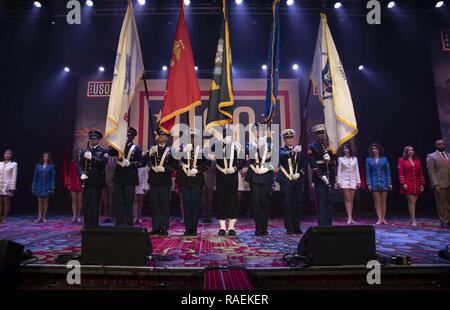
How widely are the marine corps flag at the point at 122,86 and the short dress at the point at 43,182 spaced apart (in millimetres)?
4688

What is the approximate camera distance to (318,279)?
114 inches

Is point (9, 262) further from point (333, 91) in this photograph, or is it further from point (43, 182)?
point (43, 182)

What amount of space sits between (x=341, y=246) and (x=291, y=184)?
3.06 m

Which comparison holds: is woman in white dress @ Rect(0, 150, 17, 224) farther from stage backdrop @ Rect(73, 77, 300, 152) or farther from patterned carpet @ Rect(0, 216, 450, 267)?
stage backdrop @ Rect(73, 77, 300, 152)

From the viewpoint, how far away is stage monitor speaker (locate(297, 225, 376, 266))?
2906 mm

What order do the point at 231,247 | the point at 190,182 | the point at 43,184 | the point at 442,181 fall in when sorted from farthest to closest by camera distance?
1. the point at 43,184
2. the point at 442,181
3. the point at 190,182
4. the point at 231,247

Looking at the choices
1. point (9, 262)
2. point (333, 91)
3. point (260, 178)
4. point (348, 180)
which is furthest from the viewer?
point (348, 180)

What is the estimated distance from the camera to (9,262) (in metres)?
2.52

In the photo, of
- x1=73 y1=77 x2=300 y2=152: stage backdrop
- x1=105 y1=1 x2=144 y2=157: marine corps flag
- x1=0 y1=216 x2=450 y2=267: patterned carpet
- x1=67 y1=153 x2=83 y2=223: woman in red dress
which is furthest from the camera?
x1=73 y1=77 x2=300 y2=152: stage backdrop

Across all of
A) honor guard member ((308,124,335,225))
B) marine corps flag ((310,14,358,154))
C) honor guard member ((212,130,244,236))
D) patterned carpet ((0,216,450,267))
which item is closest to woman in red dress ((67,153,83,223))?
patterned carpet ((0,216,450,267))

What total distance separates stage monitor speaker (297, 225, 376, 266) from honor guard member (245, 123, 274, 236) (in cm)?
285

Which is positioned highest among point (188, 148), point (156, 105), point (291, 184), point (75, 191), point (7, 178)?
point (156, 105)

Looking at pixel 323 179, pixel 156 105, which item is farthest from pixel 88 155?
pixel 156 105
